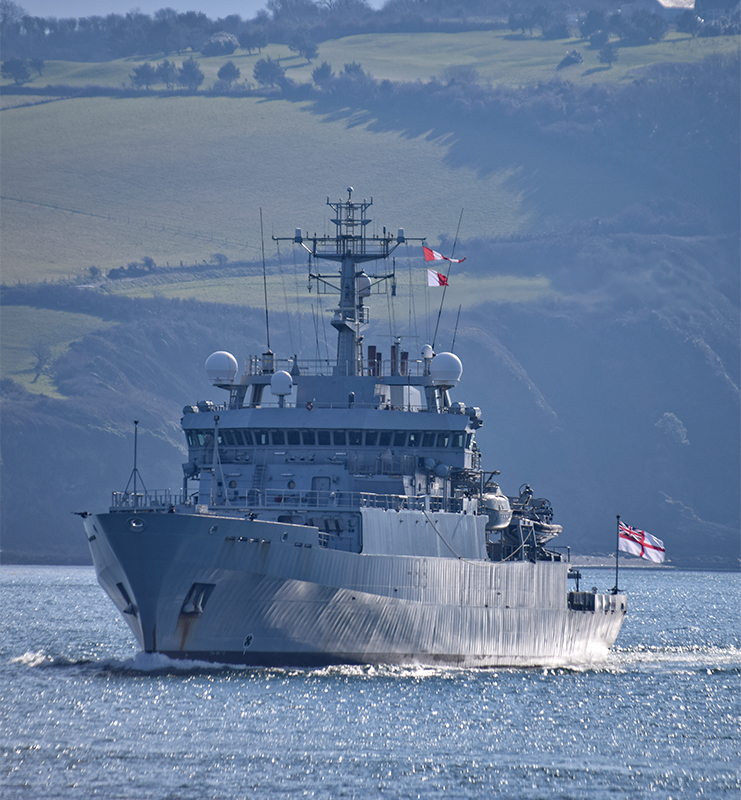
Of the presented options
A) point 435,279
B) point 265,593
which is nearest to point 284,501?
point 265,593

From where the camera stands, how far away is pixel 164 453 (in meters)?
159

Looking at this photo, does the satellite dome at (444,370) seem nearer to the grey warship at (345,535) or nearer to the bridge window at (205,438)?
the grey warship at (345,535)

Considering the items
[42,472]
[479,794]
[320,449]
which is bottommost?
[479,794]

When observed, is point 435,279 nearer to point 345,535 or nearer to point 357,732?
point 345,535

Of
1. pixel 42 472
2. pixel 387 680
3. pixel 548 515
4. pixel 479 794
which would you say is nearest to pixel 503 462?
pixel 42 472

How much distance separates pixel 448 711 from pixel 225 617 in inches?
226

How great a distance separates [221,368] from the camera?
38875mm

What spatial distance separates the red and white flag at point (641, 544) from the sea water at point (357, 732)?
5.05 metres

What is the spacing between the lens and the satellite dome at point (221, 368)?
128 ft

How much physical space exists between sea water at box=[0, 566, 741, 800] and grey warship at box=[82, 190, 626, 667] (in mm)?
1076

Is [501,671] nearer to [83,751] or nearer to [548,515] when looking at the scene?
[548,515]

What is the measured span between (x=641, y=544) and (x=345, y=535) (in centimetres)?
1522

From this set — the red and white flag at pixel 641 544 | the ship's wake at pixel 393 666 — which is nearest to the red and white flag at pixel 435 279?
the red and white flag at pixel 641 544

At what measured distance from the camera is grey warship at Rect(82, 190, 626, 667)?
3050cm
